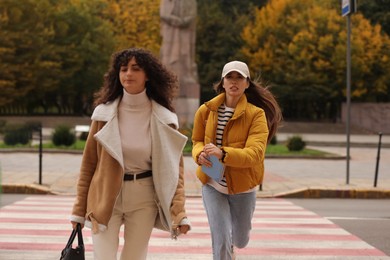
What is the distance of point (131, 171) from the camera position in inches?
168

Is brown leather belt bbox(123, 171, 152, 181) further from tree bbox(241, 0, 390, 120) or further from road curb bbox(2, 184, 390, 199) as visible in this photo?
tree bbox(241, 0, 390, 120)

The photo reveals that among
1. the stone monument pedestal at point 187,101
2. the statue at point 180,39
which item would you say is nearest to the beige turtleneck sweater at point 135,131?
the statue at point 180,39

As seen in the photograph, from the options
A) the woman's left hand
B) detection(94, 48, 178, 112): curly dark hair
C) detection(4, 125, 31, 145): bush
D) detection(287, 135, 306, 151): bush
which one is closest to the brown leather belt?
detection(94, 48, 178, 112): curly dark hair

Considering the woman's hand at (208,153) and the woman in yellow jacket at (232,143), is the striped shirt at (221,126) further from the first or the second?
the woman's hand at (208,153)

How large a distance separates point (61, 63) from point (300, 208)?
134 ft

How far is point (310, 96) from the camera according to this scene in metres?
53.0

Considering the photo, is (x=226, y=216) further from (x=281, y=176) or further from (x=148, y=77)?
(x=281, y=176)

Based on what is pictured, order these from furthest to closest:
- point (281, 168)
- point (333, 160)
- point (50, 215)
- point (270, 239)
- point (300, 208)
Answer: point (333, 160), point (281, 168), point (300, 208), point (50, 215), point (270, 239)

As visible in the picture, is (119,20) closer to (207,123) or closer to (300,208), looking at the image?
(300,208)

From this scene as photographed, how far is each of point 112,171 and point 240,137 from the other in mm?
1331

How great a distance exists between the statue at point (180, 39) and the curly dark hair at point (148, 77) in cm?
2813

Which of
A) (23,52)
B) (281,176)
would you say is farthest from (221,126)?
(23,52)

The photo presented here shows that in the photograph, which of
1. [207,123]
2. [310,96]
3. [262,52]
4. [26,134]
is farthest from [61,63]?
[207,123]

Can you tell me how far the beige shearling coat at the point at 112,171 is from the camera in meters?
4.15
